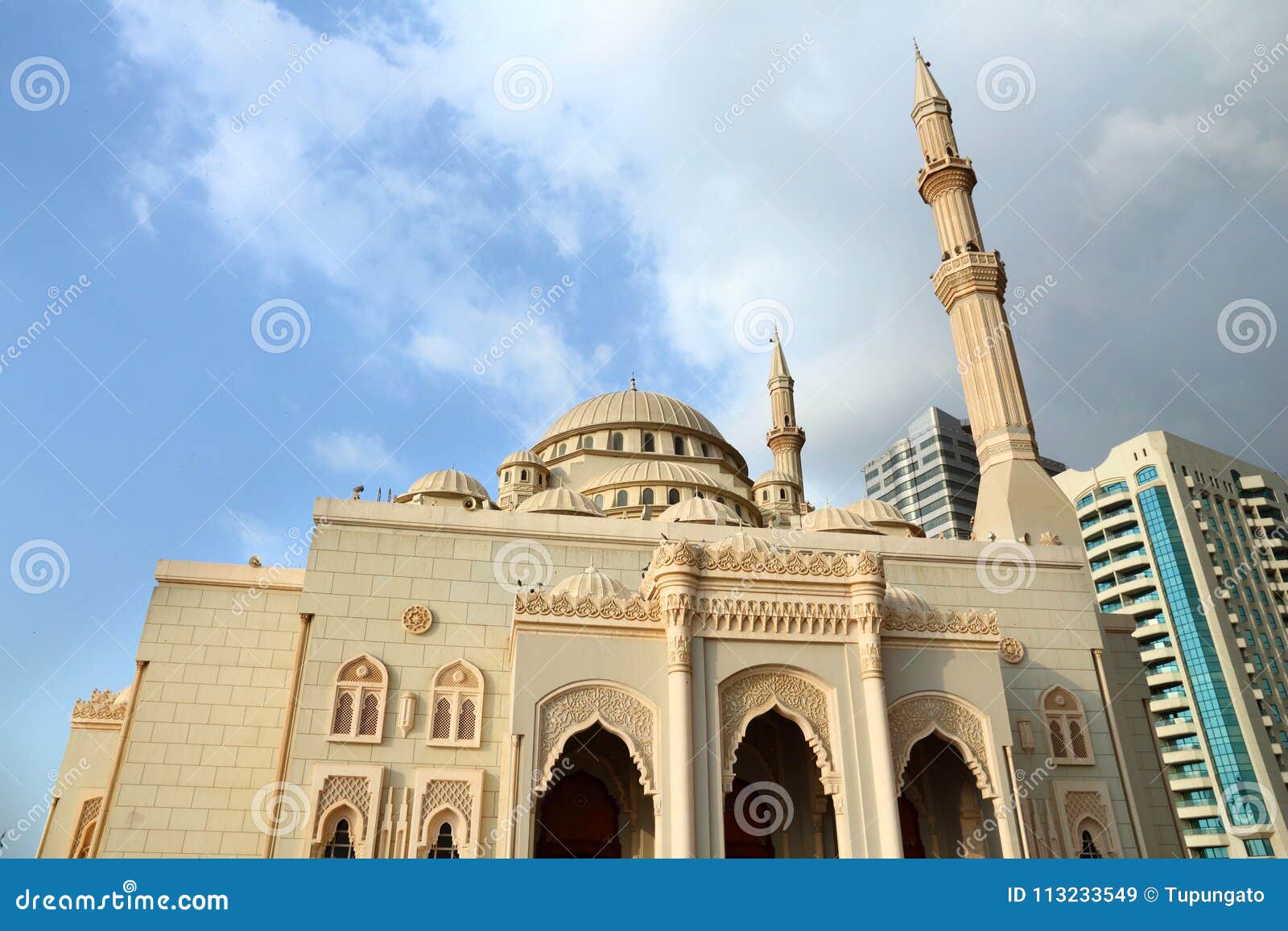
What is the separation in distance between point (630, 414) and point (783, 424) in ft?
24.5

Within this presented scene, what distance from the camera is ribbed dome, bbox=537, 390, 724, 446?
29172 millimetres

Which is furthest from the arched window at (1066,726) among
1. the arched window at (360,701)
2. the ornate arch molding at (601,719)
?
the arched window at (360,701)

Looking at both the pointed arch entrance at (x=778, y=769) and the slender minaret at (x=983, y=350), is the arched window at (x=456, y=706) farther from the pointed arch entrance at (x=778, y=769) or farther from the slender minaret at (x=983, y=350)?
the slender minaret at (x=983, y=350)

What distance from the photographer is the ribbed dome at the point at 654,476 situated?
25016 millimetres

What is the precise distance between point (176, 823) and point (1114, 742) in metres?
15.6

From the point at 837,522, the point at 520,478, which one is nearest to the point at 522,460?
the point at 520,478

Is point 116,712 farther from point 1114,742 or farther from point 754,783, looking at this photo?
point 1114,742

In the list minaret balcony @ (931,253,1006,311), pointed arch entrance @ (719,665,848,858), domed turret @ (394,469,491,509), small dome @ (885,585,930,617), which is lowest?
pointed arch entrance @ (719,665,848,858)

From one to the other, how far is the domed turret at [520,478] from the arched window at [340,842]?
1353 centimetres

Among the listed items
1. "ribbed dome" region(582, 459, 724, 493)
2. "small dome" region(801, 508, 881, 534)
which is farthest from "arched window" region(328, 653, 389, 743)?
"ribbed dome" region(582, 459, 724, 493)

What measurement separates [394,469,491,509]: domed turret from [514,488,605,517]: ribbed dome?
2447mm

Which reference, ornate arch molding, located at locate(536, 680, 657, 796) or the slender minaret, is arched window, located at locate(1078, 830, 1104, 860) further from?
ornate arch molding, located at locate(536, 680, 657, 796)

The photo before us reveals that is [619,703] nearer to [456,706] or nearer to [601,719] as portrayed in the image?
[601,719]
